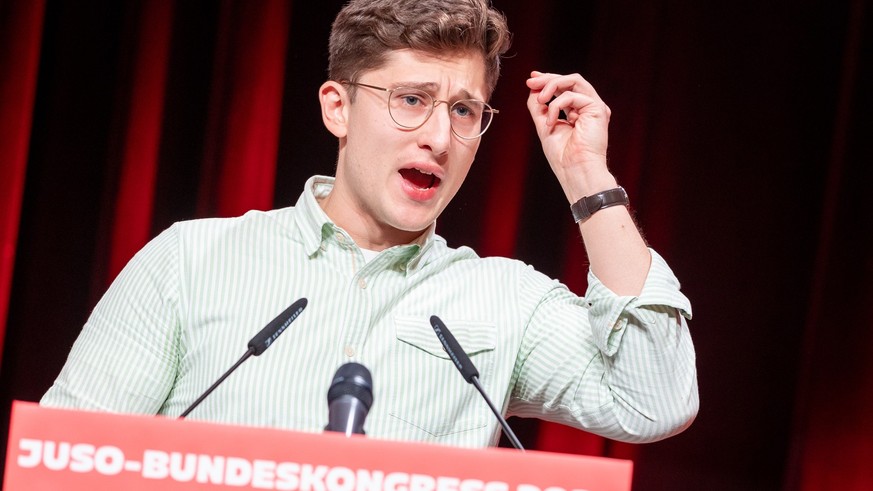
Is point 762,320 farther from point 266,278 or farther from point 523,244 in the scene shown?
point 266,278

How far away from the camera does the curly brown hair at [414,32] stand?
1487 millimetres

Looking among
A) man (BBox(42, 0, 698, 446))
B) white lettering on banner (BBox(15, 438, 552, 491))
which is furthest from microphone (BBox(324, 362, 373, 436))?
man (BBox(42, 0, 698, 446))

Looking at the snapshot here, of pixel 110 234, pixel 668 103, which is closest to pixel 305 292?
pixel 110 234

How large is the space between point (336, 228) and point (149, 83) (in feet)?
3.47

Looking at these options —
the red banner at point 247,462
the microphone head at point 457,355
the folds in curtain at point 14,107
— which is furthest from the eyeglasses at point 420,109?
the folds in curtain at point 14,107

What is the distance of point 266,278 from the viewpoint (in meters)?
1.48

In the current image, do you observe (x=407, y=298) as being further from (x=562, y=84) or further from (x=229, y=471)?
(x=229, y=471)

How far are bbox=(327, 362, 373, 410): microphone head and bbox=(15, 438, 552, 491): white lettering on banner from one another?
0.48ft

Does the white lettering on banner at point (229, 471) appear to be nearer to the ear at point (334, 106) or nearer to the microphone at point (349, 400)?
the microphone at point (349, 400)

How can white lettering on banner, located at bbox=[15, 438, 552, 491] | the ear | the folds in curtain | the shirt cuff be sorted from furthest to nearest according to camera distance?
the folds in curtain < the ear < the shirt cuff < white lettering on banner, located at bbox=[15, 438, 552, 491]

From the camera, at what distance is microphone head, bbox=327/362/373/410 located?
0.86m

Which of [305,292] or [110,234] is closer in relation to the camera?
[305,292]

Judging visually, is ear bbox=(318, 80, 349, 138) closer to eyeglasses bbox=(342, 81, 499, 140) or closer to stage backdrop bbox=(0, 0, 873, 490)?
eyeglasses bbox=(342, 81, 499, 140)

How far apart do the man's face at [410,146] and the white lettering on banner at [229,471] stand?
790 millimetres
